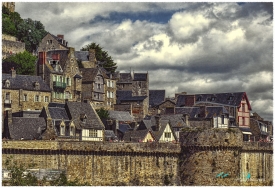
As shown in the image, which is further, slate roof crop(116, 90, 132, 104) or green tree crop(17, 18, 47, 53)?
green tree crop(17, 18, 47, 53)

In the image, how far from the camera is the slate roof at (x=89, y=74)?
8062 cm

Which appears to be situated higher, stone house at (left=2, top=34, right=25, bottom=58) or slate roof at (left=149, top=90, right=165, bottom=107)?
stone house at (left=2, top=34, right=25, bottom=58)

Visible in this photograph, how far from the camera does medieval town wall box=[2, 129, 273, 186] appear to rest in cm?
4973

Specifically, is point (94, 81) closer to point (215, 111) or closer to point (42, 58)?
point (42, 58)

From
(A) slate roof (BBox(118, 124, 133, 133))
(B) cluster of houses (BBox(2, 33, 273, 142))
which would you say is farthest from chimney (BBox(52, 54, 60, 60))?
(A) slate roof (BBox(118, 124, 133, 133))

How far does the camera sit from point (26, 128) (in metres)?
55.4

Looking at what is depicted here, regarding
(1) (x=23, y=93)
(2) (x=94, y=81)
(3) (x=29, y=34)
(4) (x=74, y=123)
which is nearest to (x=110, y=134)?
(4) (x=74, y=123)

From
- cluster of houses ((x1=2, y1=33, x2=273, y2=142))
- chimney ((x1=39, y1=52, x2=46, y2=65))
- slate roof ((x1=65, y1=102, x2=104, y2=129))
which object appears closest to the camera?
cluster of houses ((x1=2, y1=33, x2=273, y2=142))

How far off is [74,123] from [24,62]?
1925cm

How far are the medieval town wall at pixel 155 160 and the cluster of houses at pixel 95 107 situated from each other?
5.18m

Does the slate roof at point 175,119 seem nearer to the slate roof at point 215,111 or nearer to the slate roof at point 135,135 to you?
the slate roof at point 215,111

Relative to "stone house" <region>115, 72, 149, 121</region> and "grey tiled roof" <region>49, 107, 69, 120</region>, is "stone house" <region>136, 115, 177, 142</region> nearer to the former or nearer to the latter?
"grey tiled roof" <region>49, 107, 69, 120</region>

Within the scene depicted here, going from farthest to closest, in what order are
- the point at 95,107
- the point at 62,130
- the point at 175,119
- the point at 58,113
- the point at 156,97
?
the point at 156,97, the point at 95,107, the point at 175,119, the point at 58,113, the point at 62,130

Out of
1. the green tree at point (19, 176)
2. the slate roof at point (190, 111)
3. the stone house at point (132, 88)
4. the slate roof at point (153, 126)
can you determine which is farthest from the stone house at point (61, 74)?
the green tree at point (19, 176)
